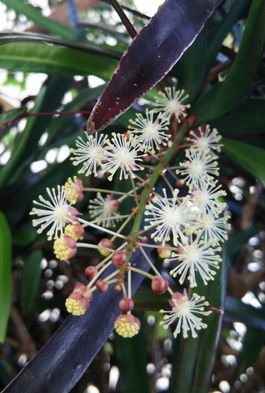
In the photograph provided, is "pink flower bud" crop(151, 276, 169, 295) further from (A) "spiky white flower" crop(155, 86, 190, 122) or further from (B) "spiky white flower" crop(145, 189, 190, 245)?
(A) "spiky white flower" crop(155, 86, 190, 122)

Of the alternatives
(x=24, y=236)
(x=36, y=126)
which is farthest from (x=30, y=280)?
(x=36, y=126)

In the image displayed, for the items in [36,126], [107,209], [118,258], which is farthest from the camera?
[36,126]

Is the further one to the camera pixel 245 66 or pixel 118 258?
pixel 245 66

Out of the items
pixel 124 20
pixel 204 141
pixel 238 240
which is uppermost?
pixel 124 20

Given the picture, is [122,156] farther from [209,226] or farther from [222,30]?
[222,30]

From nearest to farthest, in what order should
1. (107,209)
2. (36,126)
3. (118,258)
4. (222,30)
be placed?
1. (118,258)
2. (107,209)
3. (222,30)
4. (36,126)

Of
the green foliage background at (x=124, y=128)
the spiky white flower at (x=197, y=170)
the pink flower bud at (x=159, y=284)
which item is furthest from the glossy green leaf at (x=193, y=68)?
the pink flower bud at (x=159, y=284)

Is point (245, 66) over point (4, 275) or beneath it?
over

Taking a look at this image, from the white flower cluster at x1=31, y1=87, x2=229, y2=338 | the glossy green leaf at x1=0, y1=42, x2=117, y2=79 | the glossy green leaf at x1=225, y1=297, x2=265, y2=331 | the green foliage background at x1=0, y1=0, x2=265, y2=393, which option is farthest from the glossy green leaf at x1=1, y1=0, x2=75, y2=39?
the glossy green leaf at x1=225, y1=297, x2=265, y2=331

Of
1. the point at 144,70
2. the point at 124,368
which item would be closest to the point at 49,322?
the point at 124,368
